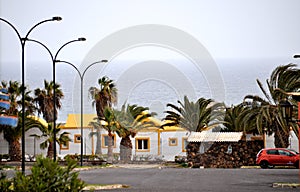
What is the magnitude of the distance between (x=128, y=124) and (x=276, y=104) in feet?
57.7

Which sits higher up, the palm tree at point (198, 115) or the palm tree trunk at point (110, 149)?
the palm tree at point (198, 115)

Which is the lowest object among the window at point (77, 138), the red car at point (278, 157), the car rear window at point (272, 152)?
the red car at point (278, 157)

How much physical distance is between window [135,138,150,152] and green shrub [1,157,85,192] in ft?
207

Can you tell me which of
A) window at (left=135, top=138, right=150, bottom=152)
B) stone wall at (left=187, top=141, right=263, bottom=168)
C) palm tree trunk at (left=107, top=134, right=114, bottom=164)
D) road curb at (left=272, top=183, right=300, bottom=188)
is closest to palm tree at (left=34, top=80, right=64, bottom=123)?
window at (left=135, top=138, right=150, bottom=152)

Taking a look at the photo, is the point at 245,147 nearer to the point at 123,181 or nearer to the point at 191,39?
the point at 191,39

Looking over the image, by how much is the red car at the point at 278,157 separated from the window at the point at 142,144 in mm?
26392

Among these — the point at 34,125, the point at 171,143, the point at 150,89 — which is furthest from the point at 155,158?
the point at 150,89

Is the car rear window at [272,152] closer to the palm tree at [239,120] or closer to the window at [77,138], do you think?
the palm tree at [239,120]

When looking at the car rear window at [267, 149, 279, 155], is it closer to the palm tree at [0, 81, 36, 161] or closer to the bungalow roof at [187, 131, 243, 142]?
the bungalow roof at [187, 131, 243, 142]

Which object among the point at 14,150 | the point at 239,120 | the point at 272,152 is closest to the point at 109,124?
the point at 14,150

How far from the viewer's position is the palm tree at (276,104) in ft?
193

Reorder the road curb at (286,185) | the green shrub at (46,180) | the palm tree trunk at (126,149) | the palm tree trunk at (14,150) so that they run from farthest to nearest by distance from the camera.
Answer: the palm tree trunk at (126,149) → the palm tree trunk at (14,150) → the road curb at (286,185) → the green shrub at (46,180)

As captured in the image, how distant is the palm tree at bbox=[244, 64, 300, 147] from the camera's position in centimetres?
5891

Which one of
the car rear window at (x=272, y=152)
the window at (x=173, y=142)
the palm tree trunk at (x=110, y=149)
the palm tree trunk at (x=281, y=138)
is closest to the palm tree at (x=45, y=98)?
the palm tree trunk at (x=110, y=149)
